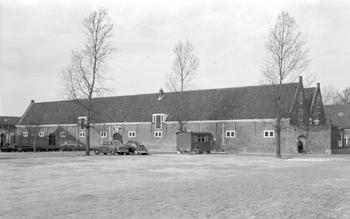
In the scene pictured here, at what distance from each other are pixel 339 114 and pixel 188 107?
32.5 metres

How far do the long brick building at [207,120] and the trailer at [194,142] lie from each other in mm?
5573

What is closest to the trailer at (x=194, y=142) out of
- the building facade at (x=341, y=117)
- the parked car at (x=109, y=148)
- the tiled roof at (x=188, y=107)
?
the tiled roof at (x=188, y=107)

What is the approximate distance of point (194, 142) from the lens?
5247 centimetres

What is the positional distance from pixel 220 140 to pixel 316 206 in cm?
4738

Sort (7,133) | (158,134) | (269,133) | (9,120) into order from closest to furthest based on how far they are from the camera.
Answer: (269,133) < (158,134) < (7,133) < (9,120)

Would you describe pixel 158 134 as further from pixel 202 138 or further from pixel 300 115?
pixel 300 115

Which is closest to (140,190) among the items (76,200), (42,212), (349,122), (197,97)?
(76,200)

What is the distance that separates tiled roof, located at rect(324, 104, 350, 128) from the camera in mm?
80312

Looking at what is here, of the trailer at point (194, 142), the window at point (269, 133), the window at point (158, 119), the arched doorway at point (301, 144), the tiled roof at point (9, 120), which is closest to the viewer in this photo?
the trailer at point (194, 142)

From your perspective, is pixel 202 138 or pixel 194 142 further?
pixel 202 138

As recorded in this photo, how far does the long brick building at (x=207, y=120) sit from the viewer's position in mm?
54781

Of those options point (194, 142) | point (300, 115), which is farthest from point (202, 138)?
point (300, 115)

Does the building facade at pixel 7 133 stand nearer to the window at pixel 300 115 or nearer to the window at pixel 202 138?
the window at pixel 202 138

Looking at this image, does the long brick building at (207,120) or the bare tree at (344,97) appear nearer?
the long brick building at (207,120)
